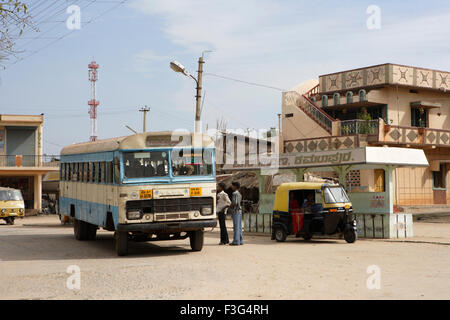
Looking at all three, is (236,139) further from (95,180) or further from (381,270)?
(381,270)

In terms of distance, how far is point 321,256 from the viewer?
1365 centimetres

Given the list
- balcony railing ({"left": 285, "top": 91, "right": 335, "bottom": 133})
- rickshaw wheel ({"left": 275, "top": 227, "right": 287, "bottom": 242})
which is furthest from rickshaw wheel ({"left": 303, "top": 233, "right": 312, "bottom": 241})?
balcony railing ({"left": 285, "top": 91, "right": 335, "bottom": 133})

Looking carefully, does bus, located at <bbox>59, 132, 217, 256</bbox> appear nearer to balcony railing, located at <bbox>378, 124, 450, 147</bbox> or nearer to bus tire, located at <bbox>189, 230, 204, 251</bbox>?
bus tire, located at <bbox>189, 230, 204, 251</bbox>

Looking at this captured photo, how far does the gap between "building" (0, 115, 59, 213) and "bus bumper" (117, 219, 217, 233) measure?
1297 inches

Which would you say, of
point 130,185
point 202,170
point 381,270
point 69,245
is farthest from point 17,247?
point 381,270

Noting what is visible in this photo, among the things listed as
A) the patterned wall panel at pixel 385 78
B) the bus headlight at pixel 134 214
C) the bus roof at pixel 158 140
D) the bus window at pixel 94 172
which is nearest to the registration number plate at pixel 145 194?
the bus headlight at pixel 134 214

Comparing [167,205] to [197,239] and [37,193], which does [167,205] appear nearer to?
[197,239]

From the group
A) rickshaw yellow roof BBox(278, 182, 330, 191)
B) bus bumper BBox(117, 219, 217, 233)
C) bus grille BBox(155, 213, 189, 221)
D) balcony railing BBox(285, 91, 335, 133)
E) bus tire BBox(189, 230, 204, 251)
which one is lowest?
bus tire BBox(189, 230, 204, 251)

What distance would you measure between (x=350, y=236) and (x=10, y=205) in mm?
21828

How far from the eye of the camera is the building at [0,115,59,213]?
146 feet

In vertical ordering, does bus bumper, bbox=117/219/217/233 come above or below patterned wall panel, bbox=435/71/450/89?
below

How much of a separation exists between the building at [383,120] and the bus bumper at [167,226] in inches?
865

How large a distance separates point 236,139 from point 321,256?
28.5 metres

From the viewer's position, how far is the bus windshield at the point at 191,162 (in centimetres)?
1419
